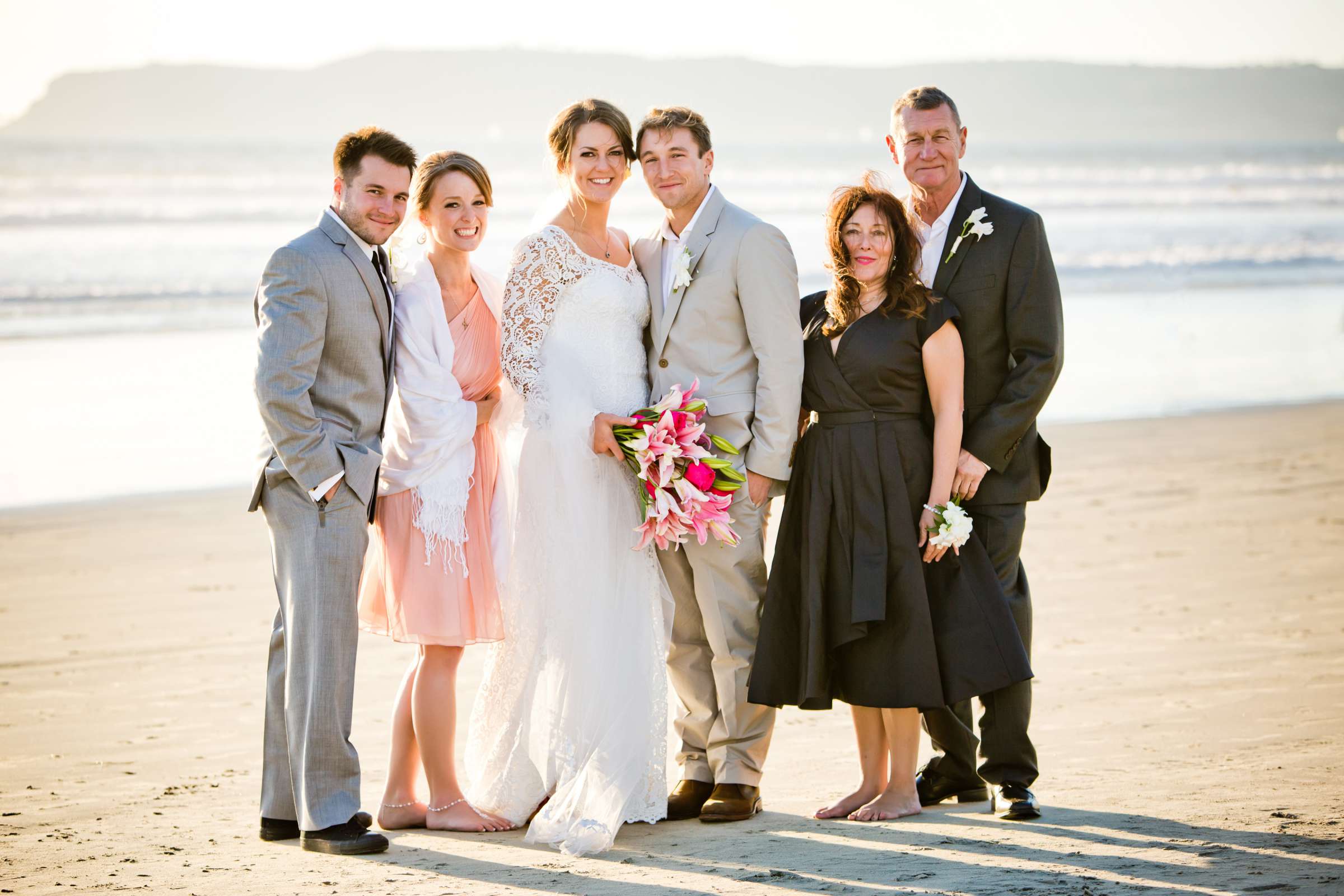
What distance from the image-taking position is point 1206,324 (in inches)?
720

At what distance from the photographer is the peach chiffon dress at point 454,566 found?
4.73 m

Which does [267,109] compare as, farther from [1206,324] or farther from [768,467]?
[768,467]

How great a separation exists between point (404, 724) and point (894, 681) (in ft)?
5.96

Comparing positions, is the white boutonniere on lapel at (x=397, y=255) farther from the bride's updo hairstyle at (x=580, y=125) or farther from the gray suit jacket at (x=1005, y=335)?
the gray suit jacket at (x=1005, y=335)

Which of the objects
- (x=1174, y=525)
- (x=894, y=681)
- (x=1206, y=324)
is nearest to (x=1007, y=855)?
(x=894, y=681)

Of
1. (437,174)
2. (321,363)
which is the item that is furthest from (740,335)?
(321,363)

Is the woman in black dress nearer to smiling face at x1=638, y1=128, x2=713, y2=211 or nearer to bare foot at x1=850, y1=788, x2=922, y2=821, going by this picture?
bare foot at x1=850, y1=788, x2=922, y2=821

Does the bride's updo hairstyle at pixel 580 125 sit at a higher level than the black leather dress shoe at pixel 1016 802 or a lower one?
higher

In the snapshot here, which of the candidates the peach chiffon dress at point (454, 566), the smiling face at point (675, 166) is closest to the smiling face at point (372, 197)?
the peach chiffon dress at point (454, 566)

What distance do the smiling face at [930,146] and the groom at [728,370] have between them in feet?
1.95

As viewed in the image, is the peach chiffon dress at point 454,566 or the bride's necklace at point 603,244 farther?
the bride's necklace at point 603,244

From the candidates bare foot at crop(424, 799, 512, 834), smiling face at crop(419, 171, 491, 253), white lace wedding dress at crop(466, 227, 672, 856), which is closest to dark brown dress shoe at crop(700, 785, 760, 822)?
white lace wedding dress at crop(466, 227, 672, 856)

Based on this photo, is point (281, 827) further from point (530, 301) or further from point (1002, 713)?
point (1002, 713)

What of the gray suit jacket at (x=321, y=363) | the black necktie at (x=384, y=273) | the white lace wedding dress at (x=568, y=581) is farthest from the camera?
the white lace wedding dress at (x=568, y=581)
